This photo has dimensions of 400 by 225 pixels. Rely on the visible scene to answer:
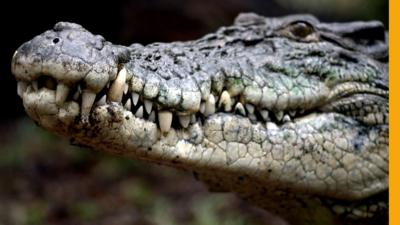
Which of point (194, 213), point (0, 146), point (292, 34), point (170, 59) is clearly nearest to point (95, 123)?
point (170, 59)

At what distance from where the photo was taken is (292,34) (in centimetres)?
390

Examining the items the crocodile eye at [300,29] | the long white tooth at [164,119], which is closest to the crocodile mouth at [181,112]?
the long white tooth at [164,119]

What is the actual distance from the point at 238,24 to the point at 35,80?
1.69 metres

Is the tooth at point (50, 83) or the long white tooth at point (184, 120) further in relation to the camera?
the long white tooth at point (184, 120)

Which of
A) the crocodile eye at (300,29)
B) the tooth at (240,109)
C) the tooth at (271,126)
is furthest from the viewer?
the crocodile eye at (300,29)

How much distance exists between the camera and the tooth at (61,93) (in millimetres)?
2566

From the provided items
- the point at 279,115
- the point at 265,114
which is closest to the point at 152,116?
the point at 265,114

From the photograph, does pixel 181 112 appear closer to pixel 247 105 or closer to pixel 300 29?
pixel 247 105

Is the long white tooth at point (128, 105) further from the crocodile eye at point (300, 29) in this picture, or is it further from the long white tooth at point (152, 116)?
the crocodile eye at point (300, 29)

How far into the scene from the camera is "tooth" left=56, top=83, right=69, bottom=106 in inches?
101

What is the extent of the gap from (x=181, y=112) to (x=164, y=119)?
94 millimetres

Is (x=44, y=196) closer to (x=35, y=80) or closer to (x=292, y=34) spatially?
(x=292, y=34)

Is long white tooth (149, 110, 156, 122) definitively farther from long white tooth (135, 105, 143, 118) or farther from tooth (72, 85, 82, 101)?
tooth (72, 85, 82, 101)

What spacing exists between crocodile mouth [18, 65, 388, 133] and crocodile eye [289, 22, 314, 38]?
1.31 ft
